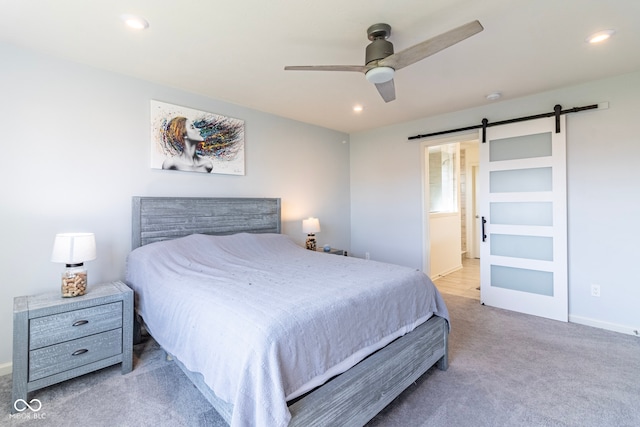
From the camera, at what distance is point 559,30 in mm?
Answer: 2094

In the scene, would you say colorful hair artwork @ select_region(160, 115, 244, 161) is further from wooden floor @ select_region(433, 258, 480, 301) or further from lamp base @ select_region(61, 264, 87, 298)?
wooden floor @ select_region(433, 258, 480, 301)

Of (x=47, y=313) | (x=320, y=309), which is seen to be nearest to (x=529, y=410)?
(x=320, y=309)

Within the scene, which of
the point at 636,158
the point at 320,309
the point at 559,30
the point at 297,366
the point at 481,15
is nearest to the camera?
the point at 297,366

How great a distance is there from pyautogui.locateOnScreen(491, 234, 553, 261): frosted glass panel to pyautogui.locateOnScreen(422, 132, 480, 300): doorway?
81 cm

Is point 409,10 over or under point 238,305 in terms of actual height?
over

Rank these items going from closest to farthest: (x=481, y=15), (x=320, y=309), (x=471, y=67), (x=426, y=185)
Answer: (x=320, y=309), (x=481, y=15), (x=471, y=67), (x=426, y=185)

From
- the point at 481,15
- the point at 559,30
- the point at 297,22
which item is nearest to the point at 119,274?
the point at 297,22

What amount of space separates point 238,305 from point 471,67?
2.77 m

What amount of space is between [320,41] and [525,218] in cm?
304

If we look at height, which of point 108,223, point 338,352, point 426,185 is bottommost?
point 338,352

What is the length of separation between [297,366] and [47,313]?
179 cm

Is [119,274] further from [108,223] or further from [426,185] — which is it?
[426,185]

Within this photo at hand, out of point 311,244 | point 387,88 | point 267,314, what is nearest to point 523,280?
point 311,244

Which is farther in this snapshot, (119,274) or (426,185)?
(426,185)
